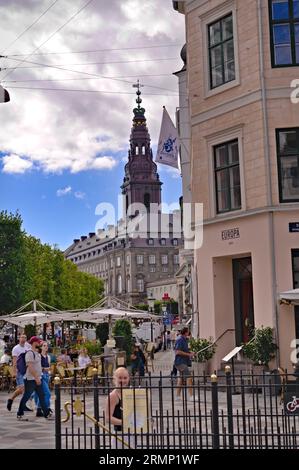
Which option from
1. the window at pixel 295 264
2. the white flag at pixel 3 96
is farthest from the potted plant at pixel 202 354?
the white flag at pixel 3 96

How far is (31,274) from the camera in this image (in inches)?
2516

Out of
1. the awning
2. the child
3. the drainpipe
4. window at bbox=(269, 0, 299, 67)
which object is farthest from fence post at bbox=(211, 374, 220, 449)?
window at bbox=(269, 0, 299, 67)

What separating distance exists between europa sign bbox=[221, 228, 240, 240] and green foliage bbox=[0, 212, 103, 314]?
38.9 metres

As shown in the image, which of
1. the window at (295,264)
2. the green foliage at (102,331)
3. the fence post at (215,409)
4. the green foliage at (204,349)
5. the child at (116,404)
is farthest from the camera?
the green foliage at (102,331)

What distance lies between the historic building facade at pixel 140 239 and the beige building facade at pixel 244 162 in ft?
429

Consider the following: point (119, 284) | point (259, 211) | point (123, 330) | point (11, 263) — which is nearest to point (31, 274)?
point (11, 263)

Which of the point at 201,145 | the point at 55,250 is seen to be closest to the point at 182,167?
the point at 201,145

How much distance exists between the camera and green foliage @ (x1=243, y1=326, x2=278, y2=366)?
18.9 metres

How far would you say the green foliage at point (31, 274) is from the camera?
57.6 m

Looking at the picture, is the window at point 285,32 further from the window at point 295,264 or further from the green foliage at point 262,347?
the green foliage at point 262,347

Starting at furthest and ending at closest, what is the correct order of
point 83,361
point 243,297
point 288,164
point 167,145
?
point 167,145 < point 83,361 < point 243,297 < point 288,164

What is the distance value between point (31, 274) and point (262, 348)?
4697 centimetres

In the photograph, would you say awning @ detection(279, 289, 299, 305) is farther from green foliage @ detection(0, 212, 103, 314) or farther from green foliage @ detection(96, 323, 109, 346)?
green foliage @ detection(0, 212, 103, 314)

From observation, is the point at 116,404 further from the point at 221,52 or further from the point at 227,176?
the point at 221,52
